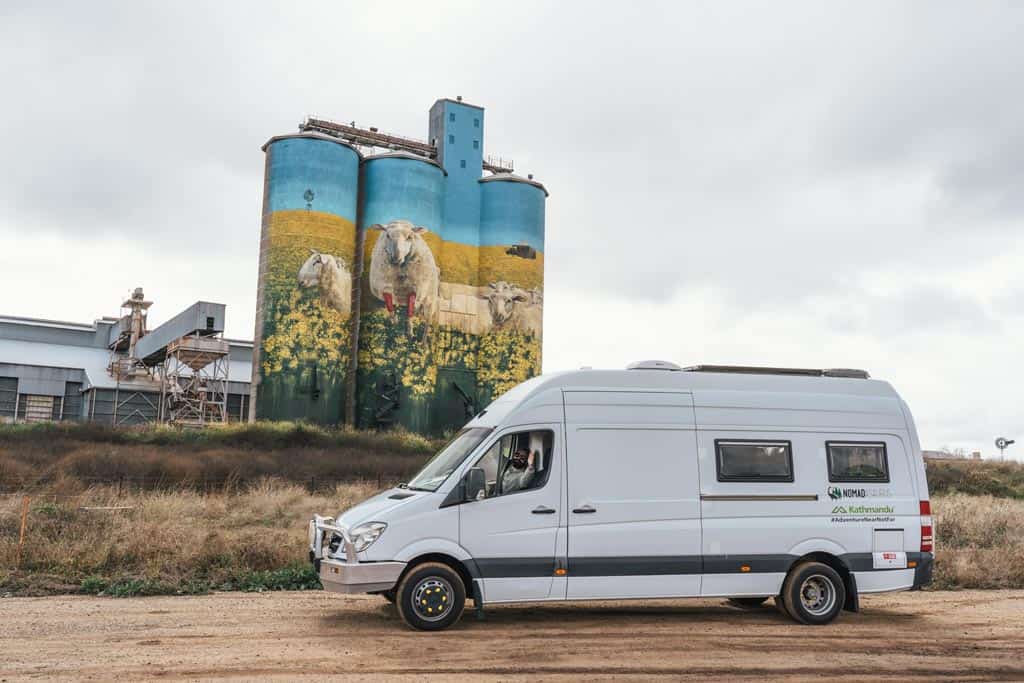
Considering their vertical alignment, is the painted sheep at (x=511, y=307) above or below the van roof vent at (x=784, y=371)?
above

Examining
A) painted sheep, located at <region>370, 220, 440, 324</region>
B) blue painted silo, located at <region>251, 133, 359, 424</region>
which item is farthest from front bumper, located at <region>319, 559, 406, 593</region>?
painted sheep, located at <region>370, 220, 440, 324</region>

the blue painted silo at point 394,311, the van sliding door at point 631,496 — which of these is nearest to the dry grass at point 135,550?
the van sliding door at point 631,496

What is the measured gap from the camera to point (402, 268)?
179ft

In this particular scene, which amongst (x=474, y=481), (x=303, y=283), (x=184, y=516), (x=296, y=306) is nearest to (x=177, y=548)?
(x=184, y=516)

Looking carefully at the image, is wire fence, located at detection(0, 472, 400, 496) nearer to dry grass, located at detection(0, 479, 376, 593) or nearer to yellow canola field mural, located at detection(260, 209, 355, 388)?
dry grass, located at detection(0, 479, 376, 593)

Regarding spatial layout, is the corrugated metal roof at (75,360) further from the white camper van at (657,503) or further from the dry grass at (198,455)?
the white camper van at (657,503)

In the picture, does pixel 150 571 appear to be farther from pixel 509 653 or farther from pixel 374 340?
pixel 374 340

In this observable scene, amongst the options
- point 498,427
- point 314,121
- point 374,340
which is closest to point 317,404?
point 374,340

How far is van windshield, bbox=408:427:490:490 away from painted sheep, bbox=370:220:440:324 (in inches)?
1742

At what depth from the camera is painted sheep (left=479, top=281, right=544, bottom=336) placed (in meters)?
60.0

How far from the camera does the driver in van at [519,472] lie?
1004 centimetres

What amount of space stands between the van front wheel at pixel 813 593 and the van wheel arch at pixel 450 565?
3.83 m

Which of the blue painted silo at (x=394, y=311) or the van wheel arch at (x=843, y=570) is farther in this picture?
the blue painted silo at (x=394, y=311)

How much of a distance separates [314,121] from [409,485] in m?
52.2
